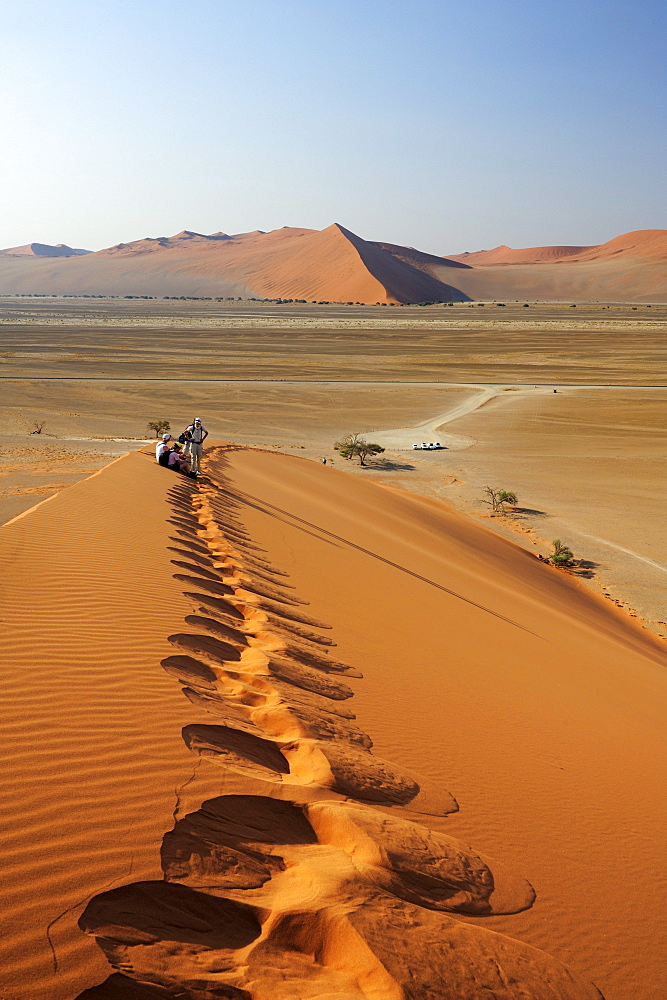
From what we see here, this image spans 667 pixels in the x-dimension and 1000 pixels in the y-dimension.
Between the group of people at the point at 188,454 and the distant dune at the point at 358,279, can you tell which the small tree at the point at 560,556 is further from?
the distant dune at the point at 358,279

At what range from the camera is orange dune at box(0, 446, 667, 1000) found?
275 cm

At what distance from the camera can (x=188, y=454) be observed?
14945 millimetres

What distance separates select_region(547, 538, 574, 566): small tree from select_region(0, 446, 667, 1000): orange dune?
21.1 feet

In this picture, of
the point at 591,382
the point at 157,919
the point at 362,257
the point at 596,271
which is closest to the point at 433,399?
the point at 591,382

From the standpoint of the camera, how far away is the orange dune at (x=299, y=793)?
2750mm

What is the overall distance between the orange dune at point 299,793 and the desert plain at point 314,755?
0.05 feet

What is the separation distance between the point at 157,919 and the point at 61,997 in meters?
0.47

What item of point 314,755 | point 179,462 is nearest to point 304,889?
point 314,755

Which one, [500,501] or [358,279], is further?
[358,279]

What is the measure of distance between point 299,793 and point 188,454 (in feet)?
38.3

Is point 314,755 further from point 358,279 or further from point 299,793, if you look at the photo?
point 358,279

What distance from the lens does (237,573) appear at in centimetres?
820

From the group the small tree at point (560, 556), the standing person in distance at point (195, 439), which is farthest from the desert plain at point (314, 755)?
the standing person in distance at point (195, 439)

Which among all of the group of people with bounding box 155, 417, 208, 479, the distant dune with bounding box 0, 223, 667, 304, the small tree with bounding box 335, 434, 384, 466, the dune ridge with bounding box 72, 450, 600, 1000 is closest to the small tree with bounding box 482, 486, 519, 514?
the small tree with bounding box 335, 434, 384, 466
